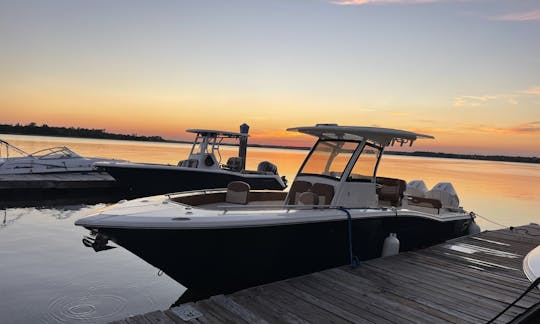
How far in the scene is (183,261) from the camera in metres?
5.80

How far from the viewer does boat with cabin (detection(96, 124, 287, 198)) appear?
15062 mm

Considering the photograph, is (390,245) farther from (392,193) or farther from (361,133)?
(361,133)

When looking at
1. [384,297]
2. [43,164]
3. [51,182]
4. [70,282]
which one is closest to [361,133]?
[384,297]

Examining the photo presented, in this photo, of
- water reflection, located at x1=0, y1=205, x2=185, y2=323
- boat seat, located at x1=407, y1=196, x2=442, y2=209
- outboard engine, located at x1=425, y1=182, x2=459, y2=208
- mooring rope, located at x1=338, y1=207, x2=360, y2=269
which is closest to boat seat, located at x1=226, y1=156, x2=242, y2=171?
water reflection, located at x1=0, y1=205, x2=185, y2=323

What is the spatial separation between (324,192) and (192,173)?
8.59 meters

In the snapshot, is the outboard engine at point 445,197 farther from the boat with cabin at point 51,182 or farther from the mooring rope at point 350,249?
the boat with cabin at point 51,182

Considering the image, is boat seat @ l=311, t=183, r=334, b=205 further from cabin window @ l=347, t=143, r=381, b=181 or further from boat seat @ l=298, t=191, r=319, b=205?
cabin window @ l=347, t=143, r=381, b=181

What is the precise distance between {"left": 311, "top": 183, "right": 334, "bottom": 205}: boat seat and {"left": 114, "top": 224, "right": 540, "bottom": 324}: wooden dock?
131 cm

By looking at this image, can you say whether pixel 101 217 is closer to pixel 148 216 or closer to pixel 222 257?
pixel 148 216

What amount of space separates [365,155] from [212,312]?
4.65 meters

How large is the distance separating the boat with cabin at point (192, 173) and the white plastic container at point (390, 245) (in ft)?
28.8

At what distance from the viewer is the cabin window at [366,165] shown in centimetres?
785

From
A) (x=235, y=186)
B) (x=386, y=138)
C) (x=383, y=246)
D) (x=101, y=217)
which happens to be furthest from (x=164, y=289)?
(x=386, y=138)

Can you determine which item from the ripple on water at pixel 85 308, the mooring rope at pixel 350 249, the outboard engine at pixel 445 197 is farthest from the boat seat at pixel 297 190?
the outboard engine at pixel 445 197
